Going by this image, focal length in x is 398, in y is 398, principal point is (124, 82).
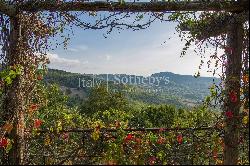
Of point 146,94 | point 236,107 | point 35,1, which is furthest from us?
point 146,94

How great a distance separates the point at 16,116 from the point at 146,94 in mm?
184144

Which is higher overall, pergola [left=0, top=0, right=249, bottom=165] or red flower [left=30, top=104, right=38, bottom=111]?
pergola [left=0, top=0, right=249, bottom=165]

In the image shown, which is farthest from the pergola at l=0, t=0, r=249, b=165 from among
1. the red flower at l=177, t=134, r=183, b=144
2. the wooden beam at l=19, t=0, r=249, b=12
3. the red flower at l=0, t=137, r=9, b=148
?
the red flower at l=177, t=134, r=183, b=144

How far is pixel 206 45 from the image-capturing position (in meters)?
5.99

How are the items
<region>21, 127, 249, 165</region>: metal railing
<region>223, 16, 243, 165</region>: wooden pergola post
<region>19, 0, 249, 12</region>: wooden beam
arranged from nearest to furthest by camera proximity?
<region>223, 16, 243, 165</region>: wooden pergola post → <region>19, 0, 249, 12</region>: wooden beam → <region>21, 127, 249, 165</region>: metal railing

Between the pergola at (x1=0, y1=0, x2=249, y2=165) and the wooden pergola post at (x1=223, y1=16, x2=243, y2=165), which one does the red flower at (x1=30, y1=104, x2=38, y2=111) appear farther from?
the wooden pergola post at (x1=223, y1=16, x2=243, y2=165)

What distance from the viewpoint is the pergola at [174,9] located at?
5328 millimetres

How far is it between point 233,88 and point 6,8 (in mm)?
3567

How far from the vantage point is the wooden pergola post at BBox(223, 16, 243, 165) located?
17.4ft

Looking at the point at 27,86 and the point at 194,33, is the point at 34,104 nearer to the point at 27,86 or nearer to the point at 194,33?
the point at 27,86

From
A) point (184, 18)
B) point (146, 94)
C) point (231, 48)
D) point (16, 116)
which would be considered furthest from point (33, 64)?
point (146, 94)

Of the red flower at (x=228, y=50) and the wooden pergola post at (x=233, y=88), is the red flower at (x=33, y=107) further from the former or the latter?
the red flower at (x=228, y=50)

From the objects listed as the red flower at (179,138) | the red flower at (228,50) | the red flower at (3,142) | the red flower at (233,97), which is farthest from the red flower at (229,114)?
the red flower at (3,142)

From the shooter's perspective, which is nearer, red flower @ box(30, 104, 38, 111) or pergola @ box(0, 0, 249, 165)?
pergola @ box(0, 0, 249, 165)
